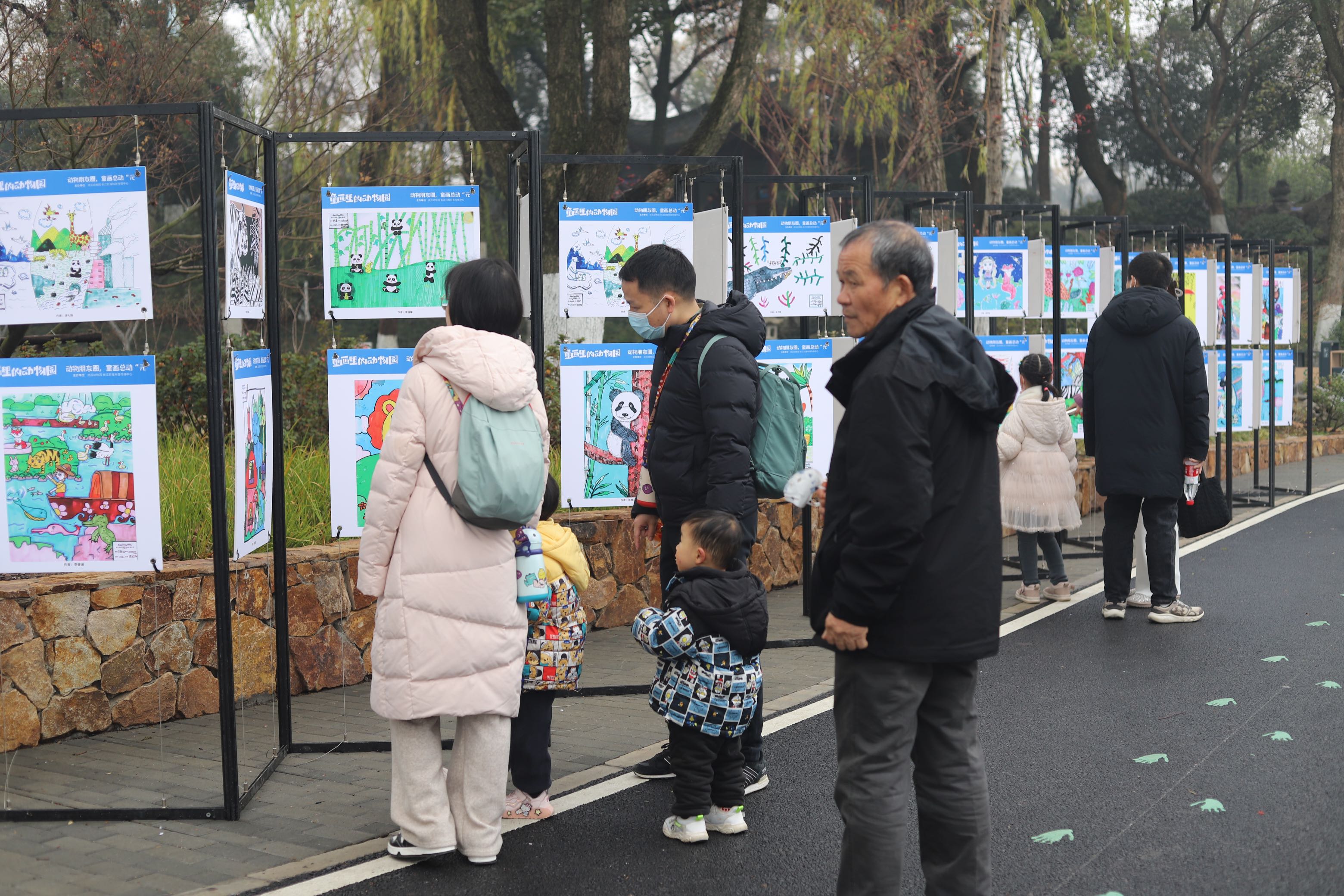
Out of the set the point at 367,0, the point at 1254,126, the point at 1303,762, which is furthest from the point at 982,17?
the point at 1254,126

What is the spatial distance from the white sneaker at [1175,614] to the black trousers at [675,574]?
4041 millimetres

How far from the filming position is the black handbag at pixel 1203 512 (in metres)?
8.52

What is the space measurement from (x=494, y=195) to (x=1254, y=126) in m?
20.8

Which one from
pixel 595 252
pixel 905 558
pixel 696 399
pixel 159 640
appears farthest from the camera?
pixel 595 252

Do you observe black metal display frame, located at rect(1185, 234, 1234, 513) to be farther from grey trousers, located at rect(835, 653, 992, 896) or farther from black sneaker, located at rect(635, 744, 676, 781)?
grey trousers, located at rect(835, 653, 992, 896)

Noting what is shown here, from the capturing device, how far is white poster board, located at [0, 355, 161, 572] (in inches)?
196

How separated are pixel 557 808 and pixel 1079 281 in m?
8.23

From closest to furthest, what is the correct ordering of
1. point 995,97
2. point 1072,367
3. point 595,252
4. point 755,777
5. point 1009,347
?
point 755,777 → point 595,252 → point 1009,347 → point 1072,367 → point 995,97

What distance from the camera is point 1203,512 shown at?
8516 millimetres

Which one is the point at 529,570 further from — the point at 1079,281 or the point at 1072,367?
the point at 1079,281

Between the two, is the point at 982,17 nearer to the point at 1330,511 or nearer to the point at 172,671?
the point at 1330,511

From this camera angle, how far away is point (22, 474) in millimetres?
5051

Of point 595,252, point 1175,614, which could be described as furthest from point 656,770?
point 1175,614

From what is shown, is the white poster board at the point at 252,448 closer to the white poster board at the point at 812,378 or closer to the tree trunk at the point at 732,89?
the white poster board at the point at 812,378
